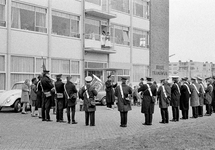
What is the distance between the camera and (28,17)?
88.9 ft

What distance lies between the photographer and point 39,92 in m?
15.6

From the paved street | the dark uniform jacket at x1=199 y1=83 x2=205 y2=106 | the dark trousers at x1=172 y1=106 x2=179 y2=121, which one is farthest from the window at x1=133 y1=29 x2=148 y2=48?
the paved street

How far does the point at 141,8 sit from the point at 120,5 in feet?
14.7

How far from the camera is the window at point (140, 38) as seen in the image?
40031 mm

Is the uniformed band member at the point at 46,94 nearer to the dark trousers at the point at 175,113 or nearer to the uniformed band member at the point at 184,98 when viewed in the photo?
the dark trousers at the point at 175,113

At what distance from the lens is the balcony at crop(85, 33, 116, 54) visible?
3198 cm

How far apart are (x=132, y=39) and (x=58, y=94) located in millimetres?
25538

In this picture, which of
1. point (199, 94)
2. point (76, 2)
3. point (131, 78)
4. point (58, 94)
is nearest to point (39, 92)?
point (58, 94)

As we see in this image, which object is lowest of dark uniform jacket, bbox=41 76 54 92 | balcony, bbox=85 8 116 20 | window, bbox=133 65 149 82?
dark uniform jacket, bbox=41 76 54 92

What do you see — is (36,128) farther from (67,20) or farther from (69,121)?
(67,20)

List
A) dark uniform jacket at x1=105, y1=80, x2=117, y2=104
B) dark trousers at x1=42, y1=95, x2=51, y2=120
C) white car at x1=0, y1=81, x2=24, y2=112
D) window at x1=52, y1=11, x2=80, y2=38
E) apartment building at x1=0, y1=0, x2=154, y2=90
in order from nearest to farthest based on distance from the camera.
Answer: dark trousers at x1=42, y1=95, x2=51, y2=120 < white car at x1=0, y1=81, x2=24, y2=112 < dark uniform jacket at x1=105, y1=80, x2=117, y2=104 < apartment building at x1=0, y1=0, x2=154, y2=90 < window at x1=52, y1=11, x2=80, y2=38

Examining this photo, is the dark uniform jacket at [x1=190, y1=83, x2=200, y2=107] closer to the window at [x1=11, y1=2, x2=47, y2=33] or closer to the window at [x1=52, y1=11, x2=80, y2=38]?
the window at [x1=11, y1=2, x2=47, y2=33]

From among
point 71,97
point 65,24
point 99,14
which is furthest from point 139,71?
point 71,97

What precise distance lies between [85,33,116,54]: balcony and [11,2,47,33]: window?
4.98 meters
